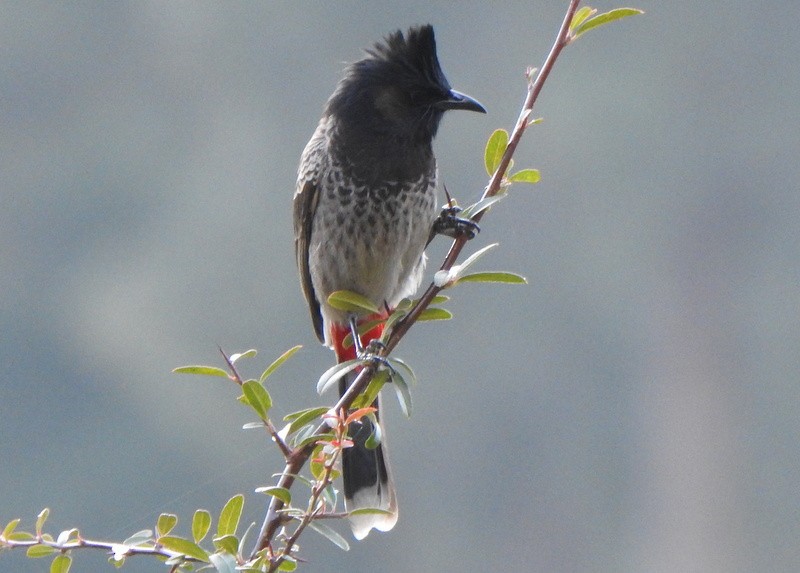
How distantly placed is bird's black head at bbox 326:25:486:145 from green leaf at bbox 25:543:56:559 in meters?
1.74

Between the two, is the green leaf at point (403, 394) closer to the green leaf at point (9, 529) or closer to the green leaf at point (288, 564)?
the green leaf at point (288, 564)

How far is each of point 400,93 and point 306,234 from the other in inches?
21.2

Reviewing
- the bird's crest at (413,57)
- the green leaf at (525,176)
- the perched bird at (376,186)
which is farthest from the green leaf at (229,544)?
the bird's crest at (413,57)

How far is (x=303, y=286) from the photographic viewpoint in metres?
3.24

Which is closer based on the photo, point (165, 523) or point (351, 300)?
point (165, 523)

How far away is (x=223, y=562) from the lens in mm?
1231

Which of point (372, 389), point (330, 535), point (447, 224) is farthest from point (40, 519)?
point (447, 224)

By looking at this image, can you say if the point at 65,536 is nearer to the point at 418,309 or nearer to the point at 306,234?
the point at 418,309

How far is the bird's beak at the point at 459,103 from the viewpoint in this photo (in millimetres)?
2686

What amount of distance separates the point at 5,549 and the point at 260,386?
395 mm

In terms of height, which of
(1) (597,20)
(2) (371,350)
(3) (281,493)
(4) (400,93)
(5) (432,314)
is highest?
(1) (597,20)

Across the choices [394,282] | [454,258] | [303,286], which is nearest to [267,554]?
[454,258]

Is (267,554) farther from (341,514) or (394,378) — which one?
(394,378)

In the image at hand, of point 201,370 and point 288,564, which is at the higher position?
point 201,370
